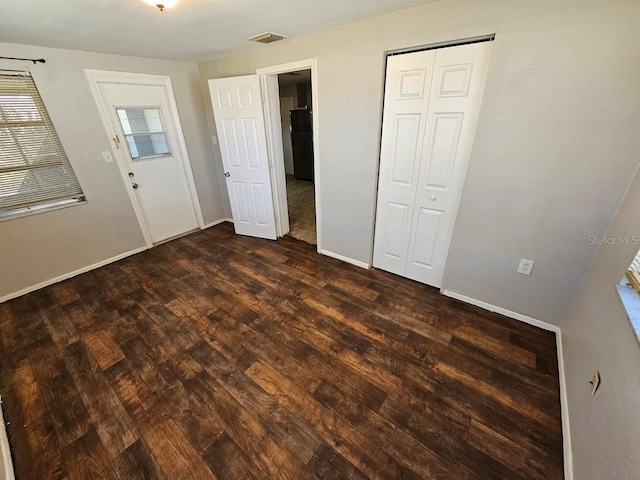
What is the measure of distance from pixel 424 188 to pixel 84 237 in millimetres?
3593

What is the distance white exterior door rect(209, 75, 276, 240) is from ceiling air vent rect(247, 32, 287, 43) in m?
0.41

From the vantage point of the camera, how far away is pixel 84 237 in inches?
112

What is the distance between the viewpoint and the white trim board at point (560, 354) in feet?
3.98

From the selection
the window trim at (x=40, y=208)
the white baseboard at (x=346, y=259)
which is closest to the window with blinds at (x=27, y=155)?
the window trim at (x=40, y=208)

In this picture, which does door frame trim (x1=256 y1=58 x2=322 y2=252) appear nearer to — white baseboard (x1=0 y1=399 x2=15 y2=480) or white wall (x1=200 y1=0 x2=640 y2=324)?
white wall (x1=200 y1=0 x2=640 y2=324)

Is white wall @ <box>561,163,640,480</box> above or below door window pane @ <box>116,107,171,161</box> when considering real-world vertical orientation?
below

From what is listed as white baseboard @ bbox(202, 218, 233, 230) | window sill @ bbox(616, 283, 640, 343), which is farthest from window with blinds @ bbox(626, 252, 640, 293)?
white baseboard @ bbox(202, 218, 233, 230)

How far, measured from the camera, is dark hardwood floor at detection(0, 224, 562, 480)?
126cm

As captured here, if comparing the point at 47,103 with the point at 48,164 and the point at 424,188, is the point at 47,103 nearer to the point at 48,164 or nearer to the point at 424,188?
the point at 48,164

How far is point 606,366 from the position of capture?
1.12m

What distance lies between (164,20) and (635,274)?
316cm

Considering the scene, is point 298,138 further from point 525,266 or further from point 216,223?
point 525,266

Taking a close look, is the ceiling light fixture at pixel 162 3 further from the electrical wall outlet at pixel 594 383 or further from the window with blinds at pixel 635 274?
the electrical wall outlet at pixel 594 383

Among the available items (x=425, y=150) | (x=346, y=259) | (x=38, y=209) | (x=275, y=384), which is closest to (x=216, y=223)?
(x=38, y=209)
